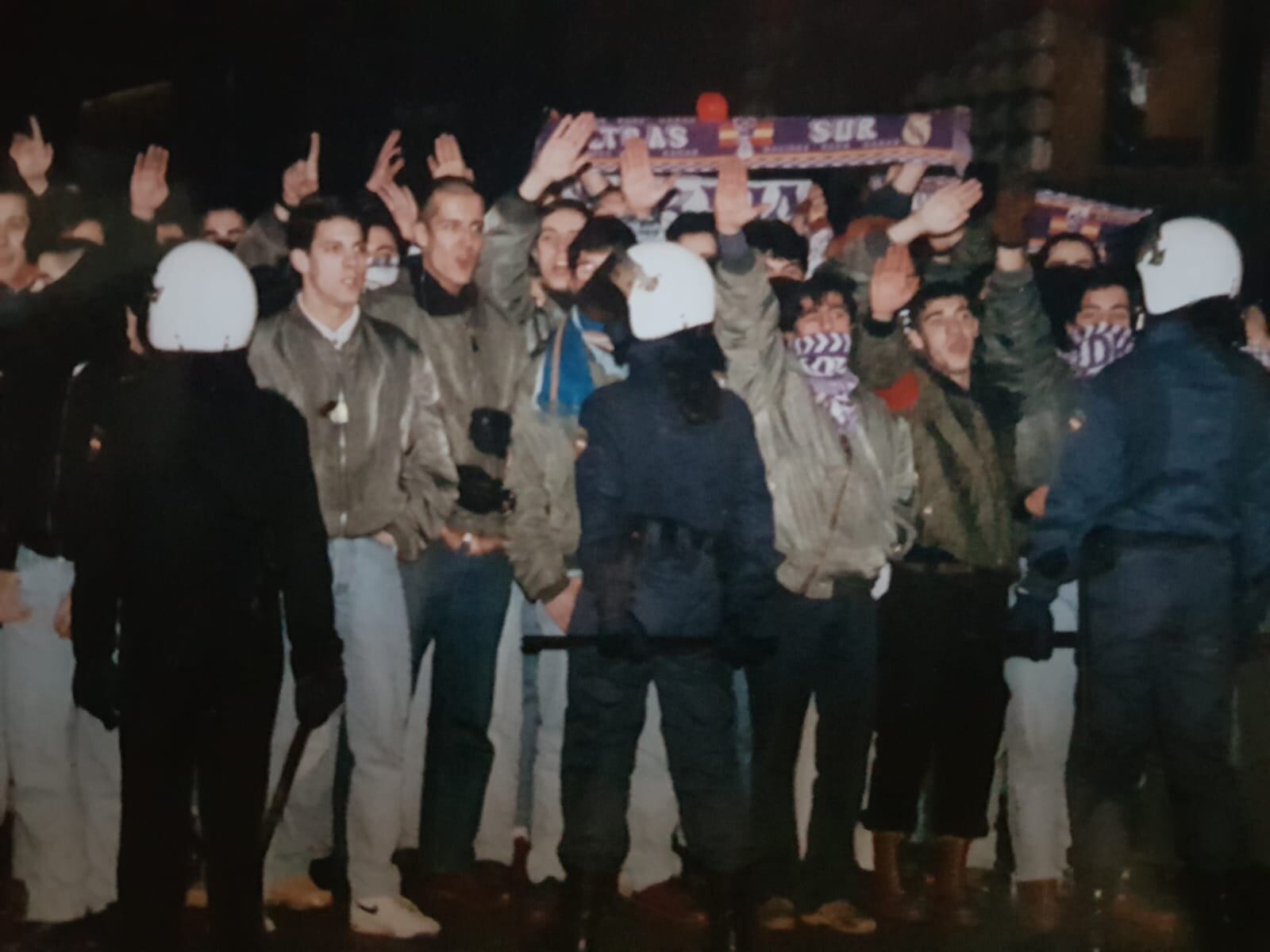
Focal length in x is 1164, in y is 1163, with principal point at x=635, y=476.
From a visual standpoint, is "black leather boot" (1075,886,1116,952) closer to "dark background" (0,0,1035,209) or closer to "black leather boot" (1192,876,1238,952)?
"black leather boot" (1192,876,1238,952)

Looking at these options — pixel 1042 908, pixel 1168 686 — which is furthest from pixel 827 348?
pixel 1042 908

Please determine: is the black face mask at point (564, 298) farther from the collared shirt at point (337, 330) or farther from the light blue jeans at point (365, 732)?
the light blue jeans at point (365, 732)

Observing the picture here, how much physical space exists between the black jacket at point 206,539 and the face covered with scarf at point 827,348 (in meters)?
1.48

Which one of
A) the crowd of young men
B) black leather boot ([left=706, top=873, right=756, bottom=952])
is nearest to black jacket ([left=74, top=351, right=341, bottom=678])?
the crowd of young men

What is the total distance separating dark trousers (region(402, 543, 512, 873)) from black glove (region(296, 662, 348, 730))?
337mm

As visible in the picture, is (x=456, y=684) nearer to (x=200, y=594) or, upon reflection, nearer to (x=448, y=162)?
(x=200, y=594)

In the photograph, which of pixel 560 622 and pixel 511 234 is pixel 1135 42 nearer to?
pixel 511 234

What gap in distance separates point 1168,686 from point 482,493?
6.94ft

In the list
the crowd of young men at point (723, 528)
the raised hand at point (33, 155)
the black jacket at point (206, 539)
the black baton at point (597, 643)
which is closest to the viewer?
the black jacket at point (206, 539)

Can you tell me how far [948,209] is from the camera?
3.55 m

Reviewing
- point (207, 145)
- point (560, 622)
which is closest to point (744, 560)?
point (560, 622)

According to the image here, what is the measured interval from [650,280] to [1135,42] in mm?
1792

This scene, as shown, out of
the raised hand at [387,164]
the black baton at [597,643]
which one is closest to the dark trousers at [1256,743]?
the black baton at [597,643]

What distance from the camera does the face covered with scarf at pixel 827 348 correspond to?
3479 millimetres
